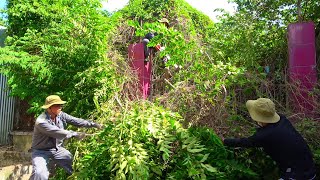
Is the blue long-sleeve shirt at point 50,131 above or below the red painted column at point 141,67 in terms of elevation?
below

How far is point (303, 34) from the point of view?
19.4ft

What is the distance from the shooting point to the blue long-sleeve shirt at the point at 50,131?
178 inches

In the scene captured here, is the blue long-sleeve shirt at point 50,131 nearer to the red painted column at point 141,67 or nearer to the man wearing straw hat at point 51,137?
the man wearing straw hat at point 51,137

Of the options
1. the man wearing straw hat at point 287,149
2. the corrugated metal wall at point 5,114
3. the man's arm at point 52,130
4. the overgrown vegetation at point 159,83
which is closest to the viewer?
the man wearing straw hat at point 287,149

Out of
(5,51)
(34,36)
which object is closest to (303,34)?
(34,36)

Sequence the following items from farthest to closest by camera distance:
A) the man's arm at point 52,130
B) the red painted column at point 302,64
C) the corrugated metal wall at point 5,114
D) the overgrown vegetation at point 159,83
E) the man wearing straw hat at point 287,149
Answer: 1. the corrugated metal wall at point 5,114
2. the red painted column at point 302,64
3. the man's arm at point 52,130
4. the overgrown vegetation at point 159,83
5. the man wearing straw hat at point 287,149

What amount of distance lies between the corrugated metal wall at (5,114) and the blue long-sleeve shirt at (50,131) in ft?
13.5

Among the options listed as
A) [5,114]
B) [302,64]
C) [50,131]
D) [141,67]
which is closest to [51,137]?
[50,131]

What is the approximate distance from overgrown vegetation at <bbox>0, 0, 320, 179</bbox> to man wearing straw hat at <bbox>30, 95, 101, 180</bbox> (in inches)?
10.1

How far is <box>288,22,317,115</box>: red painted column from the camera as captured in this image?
5.43 meters

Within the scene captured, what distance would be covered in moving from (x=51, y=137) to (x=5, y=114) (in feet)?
14.2

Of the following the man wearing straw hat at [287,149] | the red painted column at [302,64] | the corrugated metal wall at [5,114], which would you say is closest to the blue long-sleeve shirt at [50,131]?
the man wearing straw hat at [287,149]

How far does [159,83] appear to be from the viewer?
22.2ft

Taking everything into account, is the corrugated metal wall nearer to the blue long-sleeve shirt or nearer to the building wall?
the building wall
